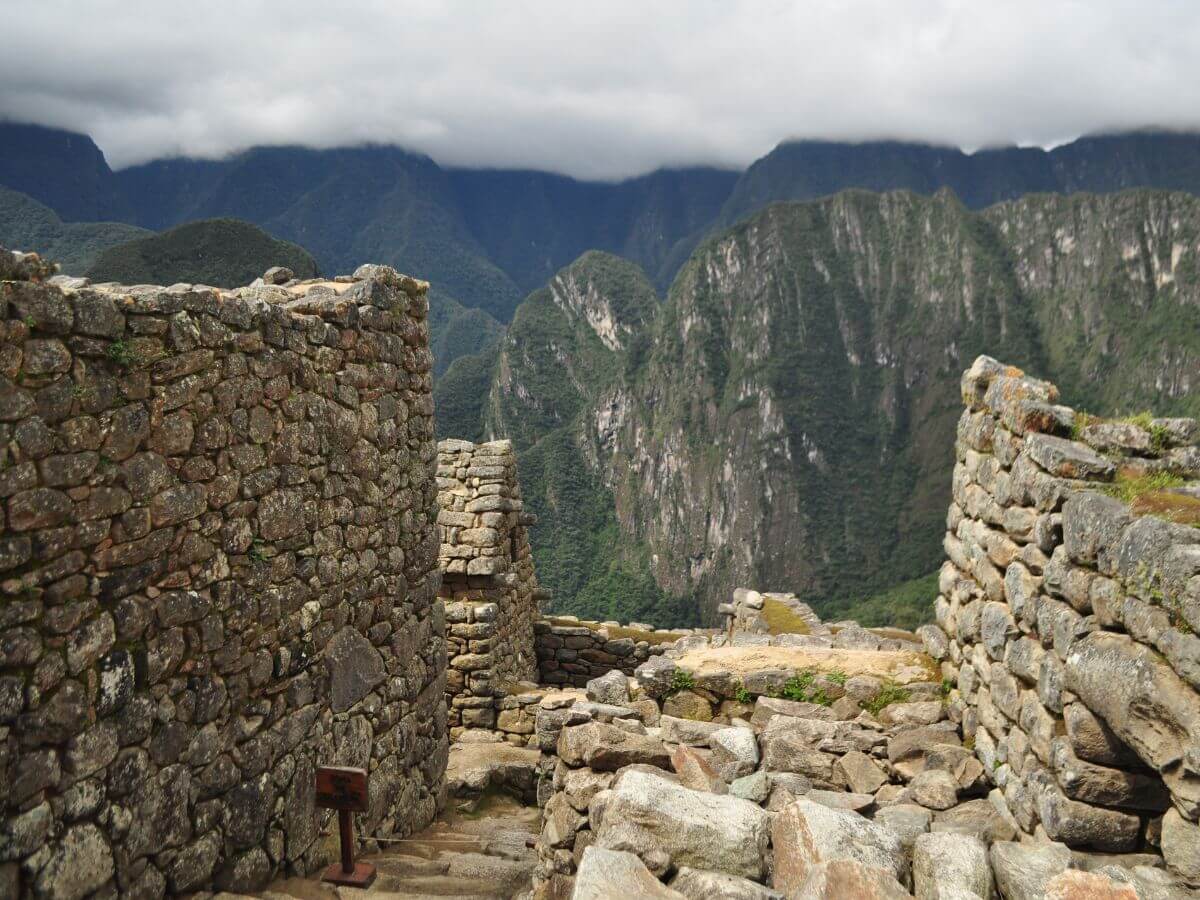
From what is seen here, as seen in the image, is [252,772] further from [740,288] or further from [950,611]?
[740,288]

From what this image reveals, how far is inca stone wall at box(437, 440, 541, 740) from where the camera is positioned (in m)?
10.5

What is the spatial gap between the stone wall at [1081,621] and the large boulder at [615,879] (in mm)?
2066

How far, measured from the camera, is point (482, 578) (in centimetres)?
1127

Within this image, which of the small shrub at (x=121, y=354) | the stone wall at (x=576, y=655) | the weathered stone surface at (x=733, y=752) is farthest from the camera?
the stone wall at (x=576, y=655)

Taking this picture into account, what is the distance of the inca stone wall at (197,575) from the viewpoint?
11.8 ft

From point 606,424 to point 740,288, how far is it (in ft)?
122

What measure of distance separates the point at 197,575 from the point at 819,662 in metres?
5.67

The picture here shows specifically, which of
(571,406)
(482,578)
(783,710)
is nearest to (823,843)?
(783,710)

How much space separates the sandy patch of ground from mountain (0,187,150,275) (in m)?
69.9

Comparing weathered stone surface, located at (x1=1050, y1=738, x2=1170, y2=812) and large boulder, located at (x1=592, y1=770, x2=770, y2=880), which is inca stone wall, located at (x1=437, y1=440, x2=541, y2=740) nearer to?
large boulder, located at (x1=592, y1=770, x2=770, y2=880)

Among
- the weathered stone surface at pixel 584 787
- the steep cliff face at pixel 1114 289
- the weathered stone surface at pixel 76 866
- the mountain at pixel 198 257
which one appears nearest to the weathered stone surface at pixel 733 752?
the weathered stone surface at pixel 584 787

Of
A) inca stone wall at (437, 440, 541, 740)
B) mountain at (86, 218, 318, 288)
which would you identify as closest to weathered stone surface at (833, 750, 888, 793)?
inca stone wall at (437, 440, 541, 740)

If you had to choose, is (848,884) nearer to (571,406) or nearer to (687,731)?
(687,731)

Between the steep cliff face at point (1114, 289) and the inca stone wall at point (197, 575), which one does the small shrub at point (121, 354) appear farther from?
the steep cliff face at point (1114, 289)
